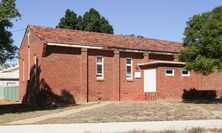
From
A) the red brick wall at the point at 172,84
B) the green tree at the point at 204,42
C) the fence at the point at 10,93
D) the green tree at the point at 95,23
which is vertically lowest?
the fence at the point at 10,93

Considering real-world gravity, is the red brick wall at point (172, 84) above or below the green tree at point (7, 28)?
below

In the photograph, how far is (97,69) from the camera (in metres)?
33.3

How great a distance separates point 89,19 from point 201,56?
35923mm

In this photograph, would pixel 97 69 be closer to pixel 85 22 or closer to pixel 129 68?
pixel 129 68

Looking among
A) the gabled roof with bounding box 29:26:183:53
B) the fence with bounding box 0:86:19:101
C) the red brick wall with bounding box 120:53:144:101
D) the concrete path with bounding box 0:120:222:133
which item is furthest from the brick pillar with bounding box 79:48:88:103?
the concrete path with bounding box 0:120:222:133

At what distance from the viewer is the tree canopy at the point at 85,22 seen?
61.4 metres

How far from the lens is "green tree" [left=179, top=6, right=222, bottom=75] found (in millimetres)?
27016

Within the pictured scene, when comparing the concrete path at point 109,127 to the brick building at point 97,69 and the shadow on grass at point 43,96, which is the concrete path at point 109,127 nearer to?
the shadow on grass at point 43,96

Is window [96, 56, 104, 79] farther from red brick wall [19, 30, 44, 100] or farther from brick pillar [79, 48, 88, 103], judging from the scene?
Answer: red brick wall [19, 30, 44, 100]

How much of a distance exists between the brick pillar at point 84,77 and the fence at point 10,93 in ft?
48.9

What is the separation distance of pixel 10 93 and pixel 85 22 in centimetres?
1849

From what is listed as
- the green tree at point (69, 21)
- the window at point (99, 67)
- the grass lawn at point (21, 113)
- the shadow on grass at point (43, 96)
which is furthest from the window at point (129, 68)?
the green tree at point (69, 21)

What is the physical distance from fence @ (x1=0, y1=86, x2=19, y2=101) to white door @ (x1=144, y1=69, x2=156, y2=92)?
16385 mm

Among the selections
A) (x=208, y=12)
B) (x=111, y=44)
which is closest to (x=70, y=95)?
(x=111, y=44)
